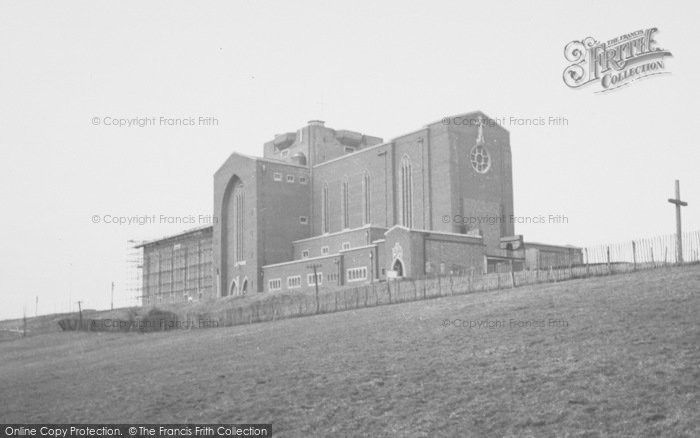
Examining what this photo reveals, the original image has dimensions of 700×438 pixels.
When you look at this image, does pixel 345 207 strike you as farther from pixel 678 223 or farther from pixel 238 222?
pixel 678 223

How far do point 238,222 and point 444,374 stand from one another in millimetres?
67584

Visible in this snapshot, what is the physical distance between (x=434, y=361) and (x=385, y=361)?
176cm

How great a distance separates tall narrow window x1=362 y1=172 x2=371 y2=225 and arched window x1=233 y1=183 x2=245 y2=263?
1420 cm

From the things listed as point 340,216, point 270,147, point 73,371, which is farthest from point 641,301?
point 270,147

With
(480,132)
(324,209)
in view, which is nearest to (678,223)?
(480,132)

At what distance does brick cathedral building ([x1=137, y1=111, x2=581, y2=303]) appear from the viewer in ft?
214

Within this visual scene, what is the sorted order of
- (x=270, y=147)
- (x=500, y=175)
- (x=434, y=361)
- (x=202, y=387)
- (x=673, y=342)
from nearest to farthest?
(x=673, y=342) < (x=434, y=361) < (x=202, y=387) < (x=500, y=175) < (x=270, y=147)

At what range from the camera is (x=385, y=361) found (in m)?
24.4

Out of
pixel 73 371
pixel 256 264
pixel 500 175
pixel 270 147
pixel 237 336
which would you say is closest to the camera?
pixel 73 371

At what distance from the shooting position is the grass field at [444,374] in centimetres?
1720

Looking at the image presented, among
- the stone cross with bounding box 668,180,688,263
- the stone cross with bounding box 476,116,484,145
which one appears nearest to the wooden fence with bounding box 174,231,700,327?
the stone cross with bounding box 668,180,688,263

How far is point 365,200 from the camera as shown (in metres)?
79.8

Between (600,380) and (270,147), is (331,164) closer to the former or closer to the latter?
(270,147)

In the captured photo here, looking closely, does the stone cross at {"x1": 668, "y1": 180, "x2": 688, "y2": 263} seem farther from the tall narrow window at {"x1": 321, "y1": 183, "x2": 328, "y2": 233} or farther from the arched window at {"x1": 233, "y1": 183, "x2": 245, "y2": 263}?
the arched window at {"x1": 233, "y1": 183, "x2": 245, "y2": 263}
